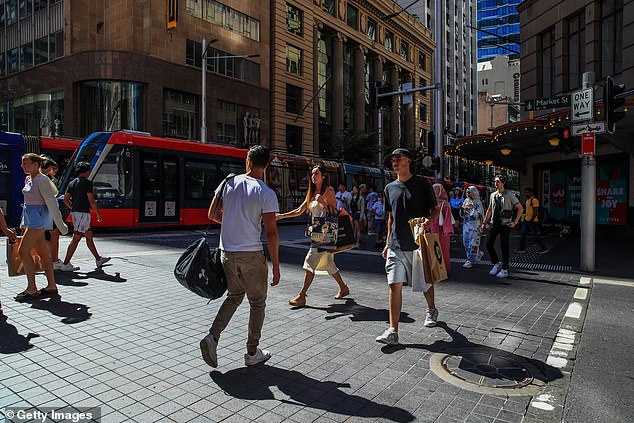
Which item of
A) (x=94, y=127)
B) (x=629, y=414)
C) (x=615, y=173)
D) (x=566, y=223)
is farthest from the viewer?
(x=94, y=127)

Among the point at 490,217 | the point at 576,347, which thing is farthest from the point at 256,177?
the point at 490,217

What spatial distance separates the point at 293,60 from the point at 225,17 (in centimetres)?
766

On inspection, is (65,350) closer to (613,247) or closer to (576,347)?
(576,347)

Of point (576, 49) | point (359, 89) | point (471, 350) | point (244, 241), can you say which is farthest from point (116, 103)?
point (471, 350)

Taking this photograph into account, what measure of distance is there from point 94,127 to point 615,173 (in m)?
27.2

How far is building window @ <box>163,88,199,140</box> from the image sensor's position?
92.5 feet

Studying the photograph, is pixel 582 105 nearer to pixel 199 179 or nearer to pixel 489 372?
pixel 489 372

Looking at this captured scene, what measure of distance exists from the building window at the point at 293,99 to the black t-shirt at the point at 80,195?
30.2 meters

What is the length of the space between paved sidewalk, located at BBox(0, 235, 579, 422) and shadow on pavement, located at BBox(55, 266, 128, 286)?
0.11 m

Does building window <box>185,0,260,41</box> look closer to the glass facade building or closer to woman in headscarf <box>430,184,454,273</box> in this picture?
woman in headscarf <box>430,184,454,273</box>

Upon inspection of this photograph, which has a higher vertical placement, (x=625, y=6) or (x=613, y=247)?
(x=625, y=6)

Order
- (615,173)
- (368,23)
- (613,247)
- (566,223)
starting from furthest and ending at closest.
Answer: (368,23), (566,223), (615,173), (613,247)

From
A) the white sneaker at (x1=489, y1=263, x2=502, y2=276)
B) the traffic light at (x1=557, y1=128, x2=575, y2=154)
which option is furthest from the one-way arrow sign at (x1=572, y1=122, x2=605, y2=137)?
the white sneaker at (x1=489, y1=263, x2=502, y2=276)

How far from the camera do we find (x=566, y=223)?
1838 cm
